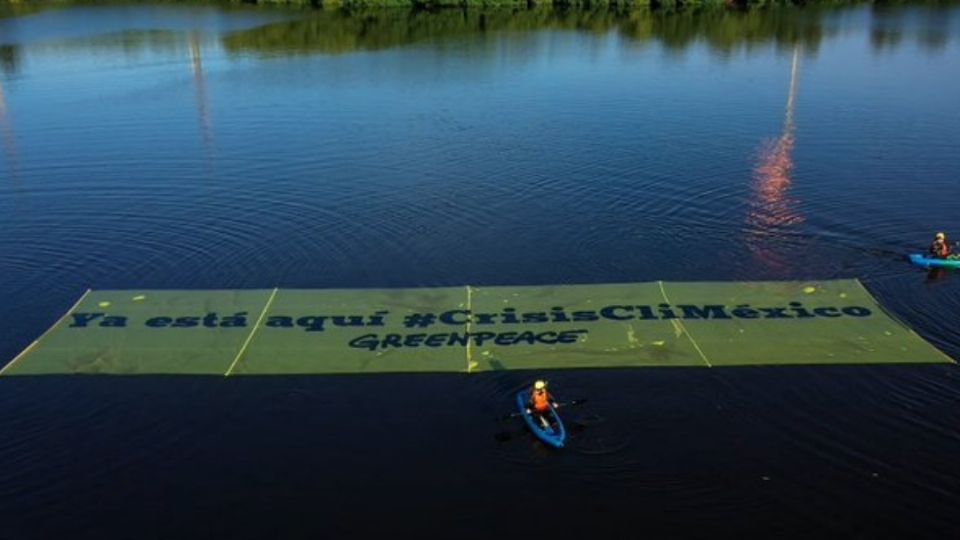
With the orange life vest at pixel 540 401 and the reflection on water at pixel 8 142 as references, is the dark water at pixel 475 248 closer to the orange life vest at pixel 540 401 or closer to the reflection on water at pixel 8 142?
the reflection on water at pixel 8 142

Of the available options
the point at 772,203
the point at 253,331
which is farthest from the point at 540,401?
the point at 772,203

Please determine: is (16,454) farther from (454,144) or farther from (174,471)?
(454,144)

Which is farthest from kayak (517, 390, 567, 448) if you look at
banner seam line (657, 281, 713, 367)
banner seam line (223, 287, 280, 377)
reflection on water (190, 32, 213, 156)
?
reflection on water (190, 32, 213, 156)

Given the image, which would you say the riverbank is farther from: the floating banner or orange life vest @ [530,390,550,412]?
orange life vest @ [530,390,550,412]

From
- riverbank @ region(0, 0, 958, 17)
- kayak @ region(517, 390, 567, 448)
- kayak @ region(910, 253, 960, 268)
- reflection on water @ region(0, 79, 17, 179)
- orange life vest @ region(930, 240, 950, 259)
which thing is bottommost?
kayak @ region(517, 390, 567, 448)

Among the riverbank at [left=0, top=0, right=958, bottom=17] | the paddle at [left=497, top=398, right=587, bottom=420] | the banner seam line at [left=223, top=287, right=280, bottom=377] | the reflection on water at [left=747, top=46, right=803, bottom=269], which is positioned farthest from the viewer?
the riverbank at [left=0, top=0, right=958, bottom=17]

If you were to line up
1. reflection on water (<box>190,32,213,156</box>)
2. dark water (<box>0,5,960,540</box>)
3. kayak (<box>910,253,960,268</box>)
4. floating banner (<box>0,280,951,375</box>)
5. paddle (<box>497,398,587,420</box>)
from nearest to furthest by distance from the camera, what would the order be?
1. dark water (<box>0,5,960,540</box>)
2. paddle (<box>497,398,587,420</box>)
3. floating banner (<box>0,280,951,375</box>)
4. kayak (<box>910,253,960,268</box>)
5. reflection on water (<box>190,32,213,156</box>)
